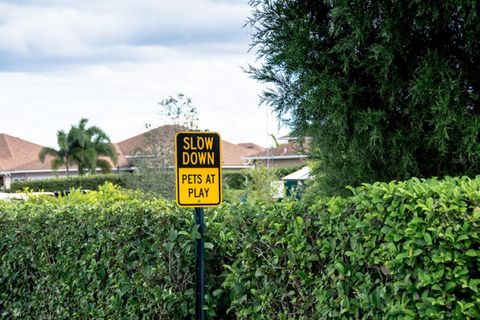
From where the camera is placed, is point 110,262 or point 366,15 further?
point 110,262

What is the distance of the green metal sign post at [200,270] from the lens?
508 centimetres

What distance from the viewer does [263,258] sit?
470 cm

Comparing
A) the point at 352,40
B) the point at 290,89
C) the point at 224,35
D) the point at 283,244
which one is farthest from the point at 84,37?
the point at 283,244

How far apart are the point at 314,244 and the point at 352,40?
2.08 m

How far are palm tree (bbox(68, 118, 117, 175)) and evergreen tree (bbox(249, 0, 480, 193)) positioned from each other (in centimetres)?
5422

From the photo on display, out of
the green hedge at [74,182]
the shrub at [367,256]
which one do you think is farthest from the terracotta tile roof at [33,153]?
the shrub at [367,256]

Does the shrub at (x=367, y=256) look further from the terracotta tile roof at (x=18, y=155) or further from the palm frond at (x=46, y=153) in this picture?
the palm frond at (x=46, y=153)

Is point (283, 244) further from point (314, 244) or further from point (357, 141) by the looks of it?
→ point (357, 141)

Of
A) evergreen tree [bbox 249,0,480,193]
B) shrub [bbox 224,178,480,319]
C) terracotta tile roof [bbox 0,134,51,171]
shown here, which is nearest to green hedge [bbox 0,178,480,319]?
shrub [bbox 224,178,480,319]

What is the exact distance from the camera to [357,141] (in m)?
5.57

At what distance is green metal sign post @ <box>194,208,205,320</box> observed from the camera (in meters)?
5.08

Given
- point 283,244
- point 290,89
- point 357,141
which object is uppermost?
point 290,89

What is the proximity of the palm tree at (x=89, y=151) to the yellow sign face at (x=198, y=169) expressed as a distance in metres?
54.6

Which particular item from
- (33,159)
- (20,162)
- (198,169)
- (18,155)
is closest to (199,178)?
(198,169)
